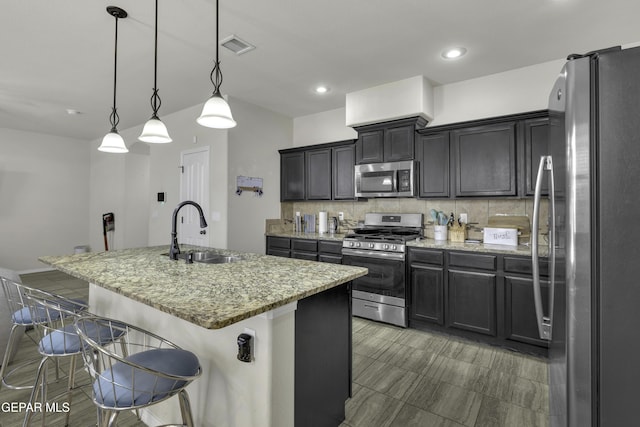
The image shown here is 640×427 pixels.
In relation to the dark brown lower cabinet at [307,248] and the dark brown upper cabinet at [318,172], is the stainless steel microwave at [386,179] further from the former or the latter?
the dark brown lower cabinet at [307,248]

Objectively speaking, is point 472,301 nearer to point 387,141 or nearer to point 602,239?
point 387,141

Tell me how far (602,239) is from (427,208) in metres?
2.93

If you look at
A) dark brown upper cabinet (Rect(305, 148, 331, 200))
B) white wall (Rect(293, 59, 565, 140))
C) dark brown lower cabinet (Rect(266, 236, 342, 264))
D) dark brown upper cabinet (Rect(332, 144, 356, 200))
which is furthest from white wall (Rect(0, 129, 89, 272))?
white wall (Rect(293, 59, 565, 140))

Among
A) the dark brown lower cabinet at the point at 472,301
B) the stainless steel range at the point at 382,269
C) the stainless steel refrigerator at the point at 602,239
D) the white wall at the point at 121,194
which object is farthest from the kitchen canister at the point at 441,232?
the white wall at the point at 121,194

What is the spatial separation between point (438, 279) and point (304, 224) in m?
2.34

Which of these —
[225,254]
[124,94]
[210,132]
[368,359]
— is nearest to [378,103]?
[210,132]

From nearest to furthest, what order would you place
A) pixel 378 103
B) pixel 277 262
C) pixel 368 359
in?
1. pixel 277 262
2. pixel 368 359
3. pixel 378 103

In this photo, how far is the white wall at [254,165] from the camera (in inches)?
166

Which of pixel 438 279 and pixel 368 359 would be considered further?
pixel 438 279

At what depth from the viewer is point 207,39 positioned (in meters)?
2.77

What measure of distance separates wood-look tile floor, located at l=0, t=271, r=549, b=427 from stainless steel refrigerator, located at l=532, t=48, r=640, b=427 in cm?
106

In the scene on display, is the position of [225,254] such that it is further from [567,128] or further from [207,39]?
[567,128]

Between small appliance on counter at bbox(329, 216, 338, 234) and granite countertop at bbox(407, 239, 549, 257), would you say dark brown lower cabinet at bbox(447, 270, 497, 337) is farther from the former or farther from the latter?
small appliance on counter at bbox(329, 216, 338, 234)

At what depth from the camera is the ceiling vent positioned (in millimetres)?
2738
